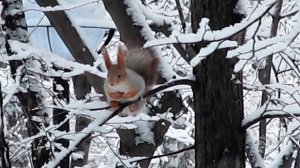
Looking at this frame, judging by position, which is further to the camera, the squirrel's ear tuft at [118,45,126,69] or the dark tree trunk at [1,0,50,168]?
the dark tree trunk at [1,0,50,168]

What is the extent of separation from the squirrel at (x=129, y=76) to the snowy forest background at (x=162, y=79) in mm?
59

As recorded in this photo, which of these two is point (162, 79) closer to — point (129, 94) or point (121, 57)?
point (129, 94)

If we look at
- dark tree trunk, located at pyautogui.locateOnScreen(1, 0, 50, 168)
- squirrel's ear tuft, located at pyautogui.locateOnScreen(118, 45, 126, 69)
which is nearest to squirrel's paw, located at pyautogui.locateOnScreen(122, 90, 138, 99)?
squirrel's ear tuft, located at pyautogui.locateOnScreen(118, 45, 126, 69)

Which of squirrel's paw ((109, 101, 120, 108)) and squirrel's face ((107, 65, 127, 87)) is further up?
squirrel's face ((107, 65, 127, 87))

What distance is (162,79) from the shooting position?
2.43 meters

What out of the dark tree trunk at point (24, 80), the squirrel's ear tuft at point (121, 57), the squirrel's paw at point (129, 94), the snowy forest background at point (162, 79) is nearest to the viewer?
the snowy forest background at point (162, 79)

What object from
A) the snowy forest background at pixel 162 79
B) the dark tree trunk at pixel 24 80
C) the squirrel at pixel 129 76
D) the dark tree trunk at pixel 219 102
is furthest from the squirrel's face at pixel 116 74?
the dark tree trunk at pixel 24 80

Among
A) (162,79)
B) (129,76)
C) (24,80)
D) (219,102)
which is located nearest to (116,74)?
(129,76)

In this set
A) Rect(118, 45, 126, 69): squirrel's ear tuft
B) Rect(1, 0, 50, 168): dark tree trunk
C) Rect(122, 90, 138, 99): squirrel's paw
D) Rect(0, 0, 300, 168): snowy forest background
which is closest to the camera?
Rect(0, 0, 300, 168): snowy forest background

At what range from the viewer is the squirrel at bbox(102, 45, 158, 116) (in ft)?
5.86

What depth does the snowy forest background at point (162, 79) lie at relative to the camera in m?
1.60

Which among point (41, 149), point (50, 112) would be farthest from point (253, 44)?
point (50, 112)

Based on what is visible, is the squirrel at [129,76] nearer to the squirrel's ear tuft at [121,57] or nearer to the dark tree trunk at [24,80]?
the squirrel's ear tuft at [121,57]

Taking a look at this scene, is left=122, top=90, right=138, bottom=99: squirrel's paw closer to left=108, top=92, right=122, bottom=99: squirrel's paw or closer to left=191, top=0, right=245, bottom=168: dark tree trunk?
left=108, top=92, right=122, bottom=99: squirrel's paw
